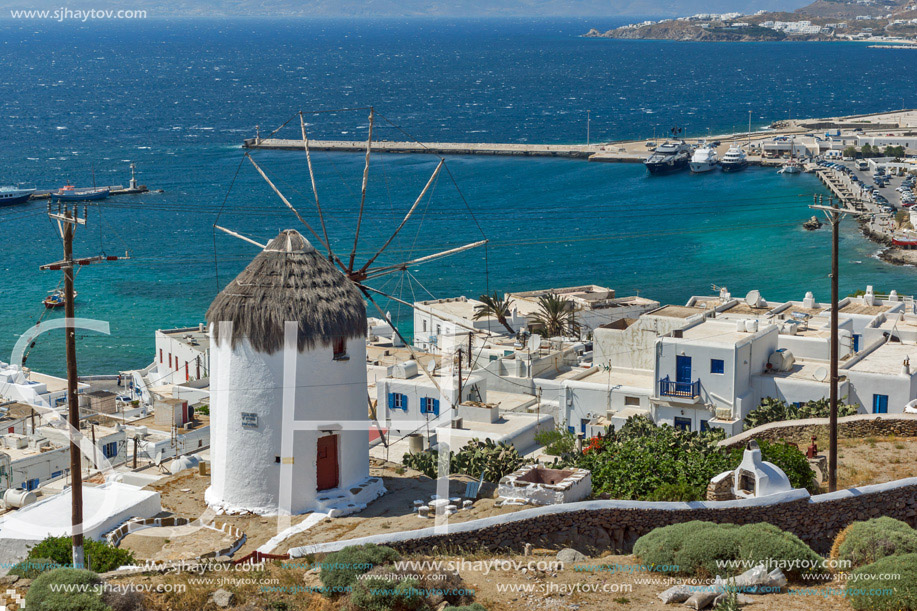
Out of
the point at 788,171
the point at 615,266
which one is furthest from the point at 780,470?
the point at 788,171

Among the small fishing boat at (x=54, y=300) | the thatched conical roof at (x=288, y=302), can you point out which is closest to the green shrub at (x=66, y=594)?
the thatched conical roof at (x=288, y=302)

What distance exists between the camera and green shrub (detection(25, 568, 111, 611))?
15.2m

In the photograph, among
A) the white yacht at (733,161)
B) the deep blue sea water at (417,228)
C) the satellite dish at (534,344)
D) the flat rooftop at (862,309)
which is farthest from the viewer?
the white yacht at (733,161)

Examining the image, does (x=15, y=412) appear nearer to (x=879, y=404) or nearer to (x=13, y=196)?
(x=879, y=404)

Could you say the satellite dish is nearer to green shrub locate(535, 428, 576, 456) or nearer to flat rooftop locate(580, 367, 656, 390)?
flat rooftop locate(580, 367, 656, 390)

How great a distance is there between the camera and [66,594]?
15477 mm

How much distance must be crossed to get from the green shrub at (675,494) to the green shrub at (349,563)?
6.13 meters

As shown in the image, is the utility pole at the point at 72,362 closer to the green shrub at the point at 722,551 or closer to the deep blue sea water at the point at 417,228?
the green shrub at the point at 722,551

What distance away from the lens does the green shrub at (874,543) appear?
18.7 m

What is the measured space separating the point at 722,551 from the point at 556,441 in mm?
12429

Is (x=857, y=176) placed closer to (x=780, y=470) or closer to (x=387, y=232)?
(x=387, y=232)

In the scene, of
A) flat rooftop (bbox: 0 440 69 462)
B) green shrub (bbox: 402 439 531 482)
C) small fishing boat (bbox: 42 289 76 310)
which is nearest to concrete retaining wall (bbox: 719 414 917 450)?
green shrub (bbox: 402 439 531 482)

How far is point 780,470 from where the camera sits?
21516 mm

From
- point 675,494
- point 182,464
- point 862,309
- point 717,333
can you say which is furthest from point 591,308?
point 675,494
